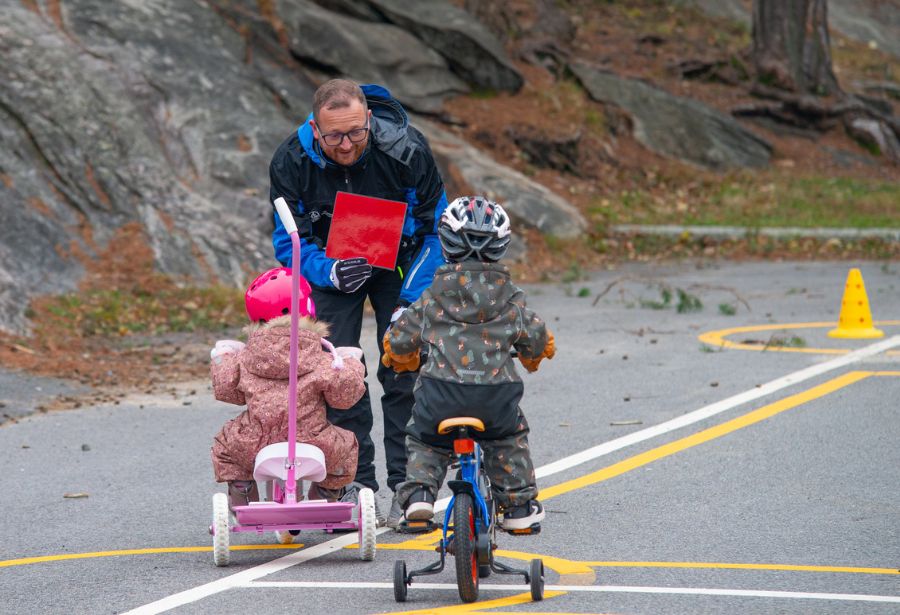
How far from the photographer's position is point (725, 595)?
5461 millimetres

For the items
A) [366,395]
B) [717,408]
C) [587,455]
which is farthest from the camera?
[717,408]

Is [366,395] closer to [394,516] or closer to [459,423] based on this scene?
[394,516]

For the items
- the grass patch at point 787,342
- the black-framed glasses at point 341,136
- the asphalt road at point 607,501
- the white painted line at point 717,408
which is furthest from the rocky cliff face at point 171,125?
the black-framed glasses at point 341,136

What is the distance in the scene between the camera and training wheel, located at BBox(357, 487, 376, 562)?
606 centimetres

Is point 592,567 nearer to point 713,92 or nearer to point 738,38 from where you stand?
point 713,92

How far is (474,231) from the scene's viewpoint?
5.57 m

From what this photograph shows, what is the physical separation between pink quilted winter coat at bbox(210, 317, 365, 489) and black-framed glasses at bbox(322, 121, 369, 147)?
93cm

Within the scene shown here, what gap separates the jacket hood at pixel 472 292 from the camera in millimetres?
5555

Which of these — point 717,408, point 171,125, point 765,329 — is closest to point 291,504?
point 717,408

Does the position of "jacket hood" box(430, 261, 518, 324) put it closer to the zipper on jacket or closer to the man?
the man

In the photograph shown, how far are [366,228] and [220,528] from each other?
1.67 metres

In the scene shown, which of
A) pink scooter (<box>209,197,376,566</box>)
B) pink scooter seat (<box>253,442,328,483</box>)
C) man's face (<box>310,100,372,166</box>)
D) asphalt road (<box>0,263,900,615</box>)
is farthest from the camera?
man's face (<box>310,100,372,166</box>)

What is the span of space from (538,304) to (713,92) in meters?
15.2

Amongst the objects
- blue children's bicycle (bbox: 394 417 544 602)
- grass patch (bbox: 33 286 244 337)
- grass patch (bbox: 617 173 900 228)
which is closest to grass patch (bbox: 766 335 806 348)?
grass patch (bbox: 33 286 244 337)
